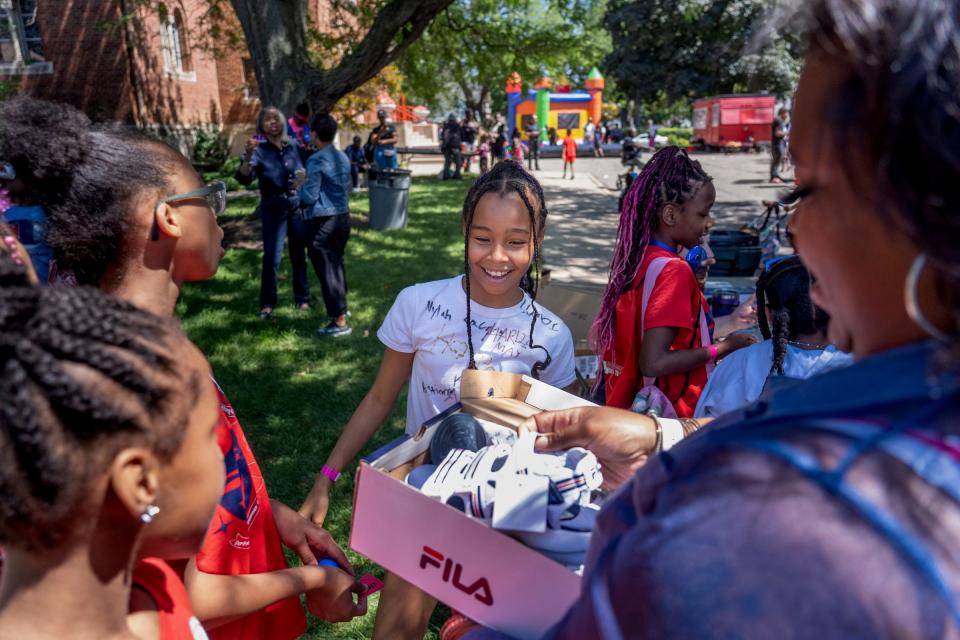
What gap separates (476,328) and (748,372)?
982 millimetres

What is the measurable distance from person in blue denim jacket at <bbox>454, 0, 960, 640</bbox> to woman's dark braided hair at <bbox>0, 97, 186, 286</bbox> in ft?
5.23

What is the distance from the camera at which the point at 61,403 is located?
38.9 inches

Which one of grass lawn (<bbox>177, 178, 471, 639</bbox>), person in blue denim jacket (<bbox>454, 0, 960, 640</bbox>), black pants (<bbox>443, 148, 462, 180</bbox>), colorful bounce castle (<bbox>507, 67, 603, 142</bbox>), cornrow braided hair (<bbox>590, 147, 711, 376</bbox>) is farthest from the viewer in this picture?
colorful bounce castle (<bbox>507, 67, 603, 142</bbox>)

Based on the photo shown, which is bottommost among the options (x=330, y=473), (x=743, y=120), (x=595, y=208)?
(x=330, y=473)

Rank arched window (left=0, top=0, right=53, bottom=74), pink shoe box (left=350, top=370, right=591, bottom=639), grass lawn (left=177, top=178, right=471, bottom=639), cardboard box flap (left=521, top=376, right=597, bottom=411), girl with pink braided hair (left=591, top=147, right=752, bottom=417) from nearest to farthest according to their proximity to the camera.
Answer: pink shoe box (left=350, top=370, right=591, bottom=639), cardboard box flap (left=521, top=376, right=597, bottom=411), girl with pink braided hair (left=591, top=147, right=752, bottom=417), grass lawn (left=177, top=178, right=471, bottom=639), arched window (left=0, top=0, right=53, bottom=74)

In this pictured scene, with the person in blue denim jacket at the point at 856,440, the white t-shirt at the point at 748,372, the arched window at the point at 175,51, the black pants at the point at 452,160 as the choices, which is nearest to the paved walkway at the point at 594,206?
the black pants at the point at 452,160

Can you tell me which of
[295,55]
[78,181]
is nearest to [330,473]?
[78,181]

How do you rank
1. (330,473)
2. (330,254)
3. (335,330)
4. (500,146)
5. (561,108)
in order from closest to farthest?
(330,473) → (335,330) → (330,254) → (500,146) → (561,108)

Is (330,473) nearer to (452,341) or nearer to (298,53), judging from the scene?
(452,341)

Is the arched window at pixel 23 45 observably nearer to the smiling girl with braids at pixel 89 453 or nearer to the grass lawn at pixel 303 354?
the grass lawn at pixel 303 354

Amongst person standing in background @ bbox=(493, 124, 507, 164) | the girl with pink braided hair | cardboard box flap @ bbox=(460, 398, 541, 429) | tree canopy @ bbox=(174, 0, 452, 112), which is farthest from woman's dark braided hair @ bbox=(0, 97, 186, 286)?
person standing in background @ bbox=(493, 124, 507, 164)

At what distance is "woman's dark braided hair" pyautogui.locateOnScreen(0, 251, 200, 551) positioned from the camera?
0.97 m

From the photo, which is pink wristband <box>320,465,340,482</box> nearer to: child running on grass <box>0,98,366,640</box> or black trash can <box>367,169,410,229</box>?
child running on grass <box>0,98,366,640</box>

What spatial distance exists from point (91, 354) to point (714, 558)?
0.91 meters
